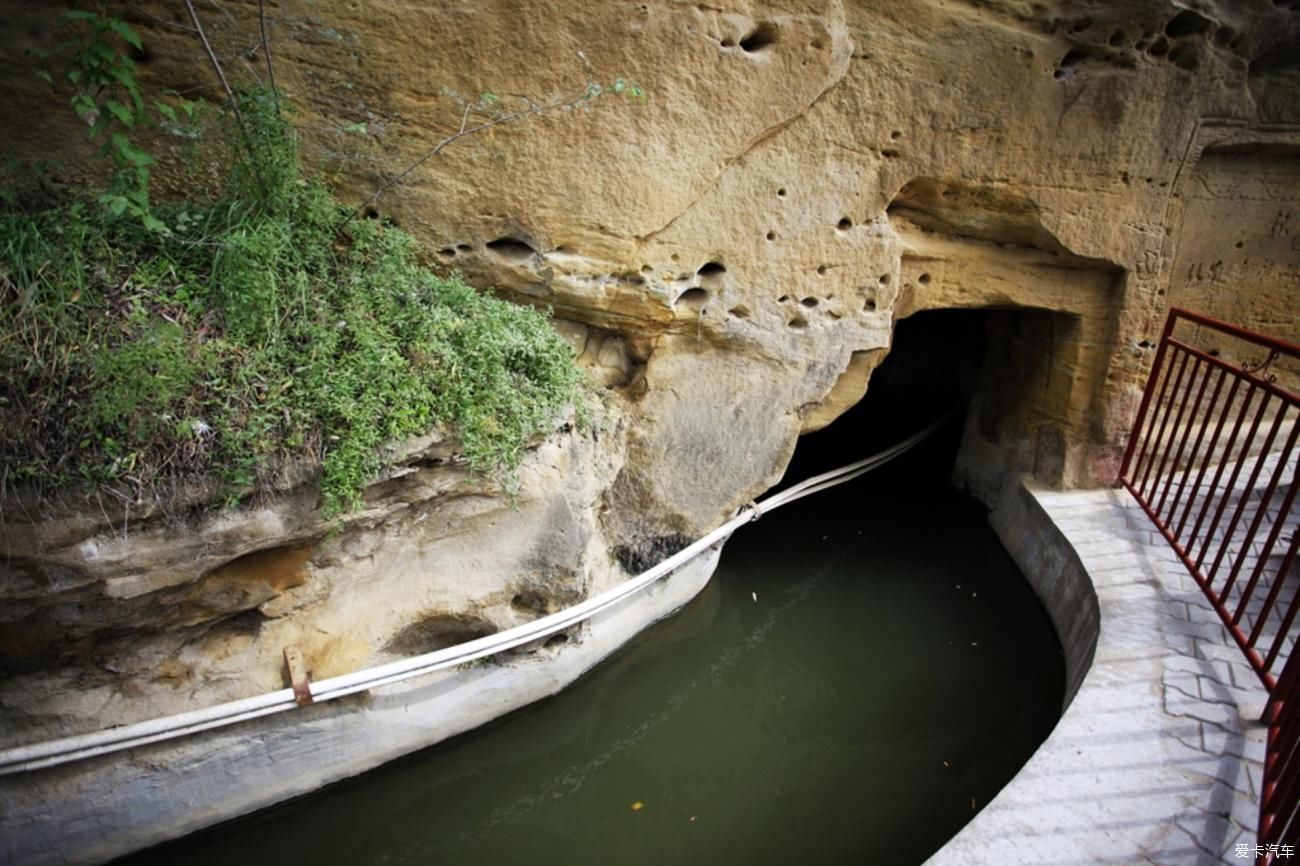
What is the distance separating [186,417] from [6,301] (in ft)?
2.32

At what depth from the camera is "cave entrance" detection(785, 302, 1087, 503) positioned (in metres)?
5.20

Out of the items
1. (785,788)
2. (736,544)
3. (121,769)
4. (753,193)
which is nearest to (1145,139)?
(753,193)

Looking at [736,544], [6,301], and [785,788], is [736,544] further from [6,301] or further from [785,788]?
[6,301]

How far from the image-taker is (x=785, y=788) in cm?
340

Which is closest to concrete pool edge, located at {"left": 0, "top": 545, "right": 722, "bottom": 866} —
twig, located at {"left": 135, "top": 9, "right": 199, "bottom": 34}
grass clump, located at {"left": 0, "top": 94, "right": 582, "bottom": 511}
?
grass clump, located at {"left": 0, "top": 94, "right": 582, "bottom": 511}

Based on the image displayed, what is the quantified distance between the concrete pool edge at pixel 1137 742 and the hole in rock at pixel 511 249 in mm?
3155

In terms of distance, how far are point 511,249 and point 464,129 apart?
0.61 m

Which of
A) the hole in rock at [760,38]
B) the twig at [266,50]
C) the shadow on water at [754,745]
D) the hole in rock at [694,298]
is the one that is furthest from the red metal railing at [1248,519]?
the twig at [266,50]

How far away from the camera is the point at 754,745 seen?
368 centimetres

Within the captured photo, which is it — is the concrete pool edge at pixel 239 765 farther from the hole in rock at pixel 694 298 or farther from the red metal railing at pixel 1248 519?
the red metal railing at pixel 1248 519

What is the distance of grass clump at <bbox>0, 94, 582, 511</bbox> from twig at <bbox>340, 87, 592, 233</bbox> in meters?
0.19

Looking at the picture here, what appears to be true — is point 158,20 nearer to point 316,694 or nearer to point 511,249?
point 511,249

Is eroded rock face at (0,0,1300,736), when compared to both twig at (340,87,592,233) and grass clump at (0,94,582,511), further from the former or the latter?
grass clump at (0,94,582,511)

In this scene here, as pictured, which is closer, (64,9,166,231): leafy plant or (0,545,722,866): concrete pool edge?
(64,9,166,231): leafy plant
